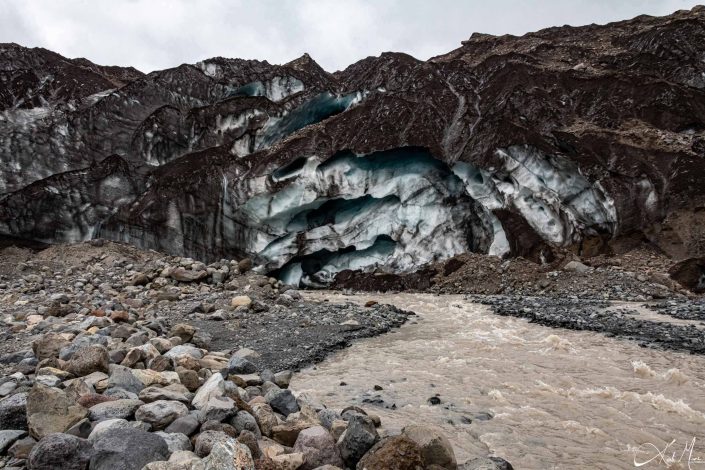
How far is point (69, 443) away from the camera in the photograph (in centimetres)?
351

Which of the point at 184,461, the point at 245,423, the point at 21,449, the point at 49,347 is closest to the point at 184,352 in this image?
the point at 49,347

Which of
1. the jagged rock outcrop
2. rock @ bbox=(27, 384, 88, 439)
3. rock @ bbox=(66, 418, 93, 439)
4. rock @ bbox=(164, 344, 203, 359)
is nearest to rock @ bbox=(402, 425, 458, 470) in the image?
rock @ bbox=(66, 418, 93, 439)

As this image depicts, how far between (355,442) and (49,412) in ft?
10.0

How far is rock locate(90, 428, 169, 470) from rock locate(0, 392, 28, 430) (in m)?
1.14

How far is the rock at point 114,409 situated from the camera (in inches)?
172

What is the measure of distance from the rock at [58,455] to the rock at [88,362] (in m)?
2.58

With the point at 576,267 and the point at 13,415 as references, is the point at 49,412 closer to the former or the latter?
the point at 13,415

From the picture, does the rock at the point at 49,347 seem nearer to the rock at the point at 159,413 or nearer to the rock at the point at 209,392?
the rock at the point at 209,392

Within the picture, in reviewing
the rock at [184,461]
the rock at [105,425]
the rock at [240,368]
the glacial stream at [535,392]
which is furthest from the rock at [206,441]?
the rock at [240,368]

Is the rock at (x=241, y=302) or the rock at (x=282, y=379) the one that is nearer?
the rock at (x=282, y=379)

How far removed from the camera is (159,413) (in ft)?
14.5

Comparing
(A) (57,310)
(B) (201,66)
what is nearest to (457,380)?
(A) (57,310)

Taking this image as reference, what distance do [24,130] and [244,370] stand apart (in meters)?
43.8

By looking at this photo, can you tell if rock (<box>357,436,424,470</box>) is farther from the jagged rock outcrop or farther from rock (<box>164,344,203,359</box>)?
the jagged rock outcrop
